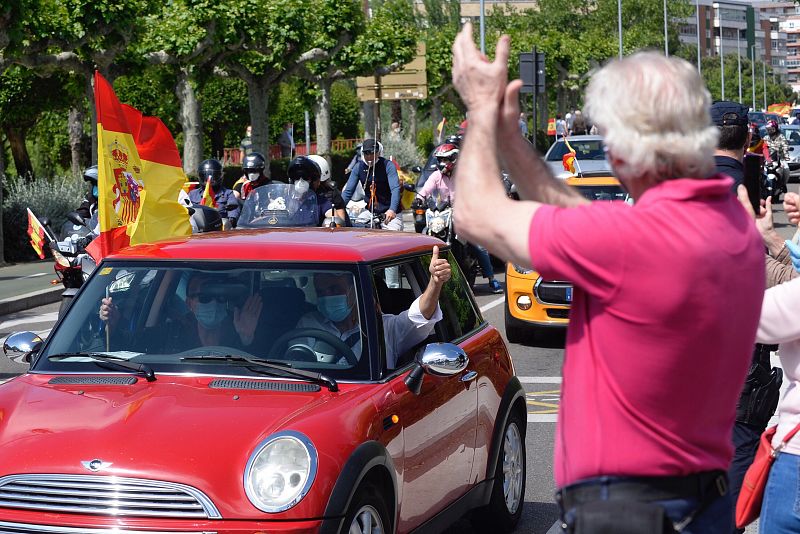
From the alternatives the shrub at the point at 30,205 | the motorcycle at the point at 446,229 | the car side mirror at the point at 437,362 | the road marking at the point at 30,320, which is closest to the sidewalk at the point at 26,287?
the road marking at the point at 30,320

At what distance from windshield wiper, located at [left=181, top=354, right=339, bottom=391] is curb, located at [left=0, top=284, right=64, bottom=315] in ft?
37.4

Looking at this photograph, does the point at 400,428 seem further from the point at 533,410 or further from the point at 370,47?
the point at 370,47

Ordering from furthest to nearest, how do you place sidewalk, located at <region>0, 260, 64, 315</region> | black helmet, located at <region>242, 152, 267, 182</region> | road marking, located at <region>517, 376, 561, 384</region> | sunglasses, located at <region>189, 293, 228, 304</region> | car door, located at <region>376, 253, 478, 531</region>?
sidewalk, located at <region>0, 260, 64, 315</region> < black helmet, located at <region>242, 152, 267, 182</region> < road marking, located at <region>517, 376, 561, 384</region> < sunglasses, located at <region>189, 293, 228, 304</region> < car door, located at <region>376, 253, 478, 531</region>

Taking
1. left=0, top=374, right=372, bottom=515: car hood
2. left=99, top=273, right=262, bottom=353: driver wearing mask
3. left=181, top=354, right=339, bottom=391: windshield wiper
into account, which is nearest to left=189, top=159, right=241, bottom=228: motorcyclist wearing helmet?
left=99, top=273, right=262, bottom=353: driver wearing mask

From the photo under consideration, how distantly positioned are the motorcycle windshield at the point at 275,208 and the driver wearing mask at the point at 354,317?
4.21 metres

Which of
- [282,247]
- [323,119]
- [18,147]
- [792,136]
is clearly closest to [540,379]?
[282,247]

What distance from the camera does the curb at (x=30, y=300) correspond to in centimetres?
1600

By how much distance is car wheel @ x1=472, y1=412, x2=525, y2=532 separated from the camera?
6039mm

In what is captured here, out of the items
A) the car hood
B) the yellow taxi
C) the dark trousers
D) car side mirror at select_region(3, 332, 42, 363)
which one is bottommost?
the yellow taxi

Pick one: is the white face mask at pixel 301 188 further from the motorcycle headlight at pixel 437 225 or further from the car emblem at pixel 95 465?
the motorcycle headlight at pixel 437 225

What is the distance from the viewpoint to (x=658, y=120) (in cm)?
261

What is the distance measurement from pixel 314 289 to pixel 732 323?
286cm

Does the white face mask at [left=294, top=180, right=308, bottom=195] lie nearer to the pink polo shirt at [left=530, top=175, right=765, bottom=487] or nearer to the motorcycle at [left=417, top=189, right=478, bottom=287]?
the motorcycle at [left=417, top=189, right=478, bottom=287]

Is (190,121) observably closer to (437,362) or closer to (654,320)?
(437,362)
